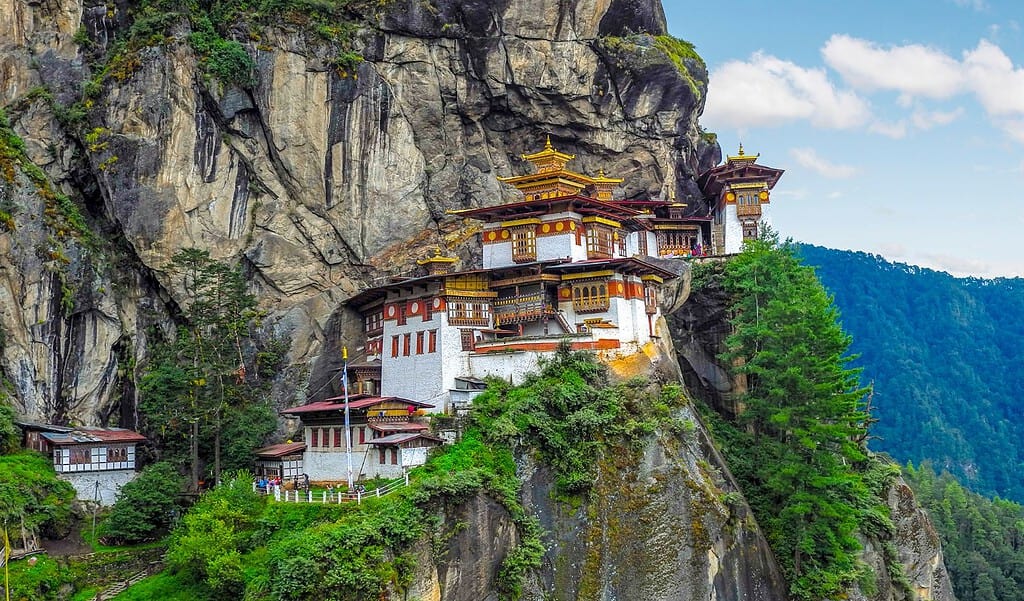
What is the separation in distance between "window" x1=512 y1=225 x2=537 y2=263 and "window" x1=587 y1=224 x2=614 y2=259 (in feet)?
9.77

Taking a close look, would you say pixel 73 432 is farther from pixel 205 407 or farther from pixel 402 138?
pixel 402 138

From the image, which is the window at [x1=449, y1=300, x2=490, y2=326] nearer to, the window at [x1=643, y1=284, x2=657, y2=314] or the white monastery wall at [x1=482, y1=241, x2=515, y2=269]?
the white monastery wall at [x1=482, y1=241, x2=515, y2=269]

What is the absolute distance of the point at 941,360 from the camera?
14412 centimetres

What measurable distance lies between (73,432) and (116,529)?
20.7ft

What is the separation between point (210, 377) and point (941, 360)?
12982 centimetres

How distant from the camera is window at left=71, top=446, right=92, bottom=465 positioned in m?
40.4

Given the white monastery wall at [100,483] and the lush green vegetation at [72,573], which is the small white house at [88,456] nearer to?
the white monastery wall at [100,483]

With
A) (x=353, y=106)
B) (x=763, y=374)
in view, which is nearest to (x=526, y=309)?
(x=763, y=374)

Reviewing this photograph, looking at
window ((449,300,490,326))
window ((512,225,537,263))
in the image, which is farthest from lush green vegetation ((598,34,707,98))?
window ((449,300,490,326))

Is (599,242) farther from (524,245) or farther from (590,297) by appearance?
(590,297)

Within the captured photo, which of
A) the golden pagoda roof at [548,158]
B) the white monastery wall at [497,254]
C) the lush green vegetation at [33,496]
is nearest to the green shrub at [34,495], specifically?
the lush green vegetation at [33,496]

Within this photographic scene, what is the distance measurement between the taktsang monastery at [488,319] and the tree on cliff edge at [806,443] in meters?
6.49

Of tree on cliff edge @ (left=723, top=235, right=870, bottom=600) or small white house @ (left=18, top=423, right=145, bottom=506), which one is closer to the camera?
tree on cliff edge @ (left=723, top=235, right=870, bottom=600)

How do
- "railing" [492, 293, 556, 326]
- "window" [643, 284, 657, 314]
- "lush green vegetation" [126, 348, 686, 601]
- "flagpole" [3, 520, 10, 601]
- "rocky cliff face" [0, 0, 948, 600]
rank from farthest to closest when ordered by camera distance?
"window" [643, 284, 657, 314]
"railing" [492, 293, 556, 326]
"rocky cliff face" [0, 0, 948, 600]
"flagpole" [3, 520, 10, 601]
"lush green vegetation" [126, 348, 686, 601]
